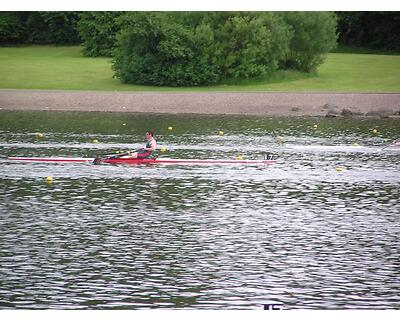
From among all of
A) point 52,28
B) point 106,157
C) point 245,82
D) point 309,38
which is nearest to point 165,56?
point 245,82

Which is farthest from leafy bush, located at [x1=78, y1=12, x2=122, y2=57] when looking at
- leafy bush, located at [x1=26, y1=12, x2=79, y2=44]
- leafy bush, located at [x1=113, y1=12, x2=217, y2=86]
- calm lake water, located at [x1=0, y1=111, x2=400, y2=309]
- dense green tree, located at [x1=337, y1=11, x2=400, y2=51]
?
calm lake water, located at [x1=0, y1=111, x2=400, y2=309]

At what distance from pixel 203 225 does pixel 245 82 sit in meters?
27.6

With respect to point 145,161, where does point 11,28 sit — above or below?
above

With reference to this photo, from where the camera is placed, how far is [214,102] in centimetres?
4250

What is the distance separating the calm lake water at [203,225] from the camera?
1540 cm

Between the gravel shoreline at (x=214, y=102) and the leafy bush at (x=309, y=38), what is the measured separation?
610 cm

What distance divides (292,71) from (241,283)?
34.2m

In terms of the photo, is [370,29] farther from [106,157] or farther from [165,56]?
[106,157]

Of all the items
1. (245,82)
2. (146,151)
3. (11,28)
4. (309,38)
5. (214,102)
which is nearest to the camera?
(146,151)

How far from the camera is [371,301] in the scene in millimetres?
14875

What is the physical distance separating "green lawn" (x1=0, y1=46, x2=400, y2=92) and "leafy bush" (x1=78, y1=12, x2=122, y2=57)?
221 cm

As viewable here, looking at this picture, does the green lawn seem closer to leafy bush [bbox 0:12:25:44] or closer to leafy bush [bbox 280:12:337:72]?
leafy bush [bbox 280:12:337:72]
